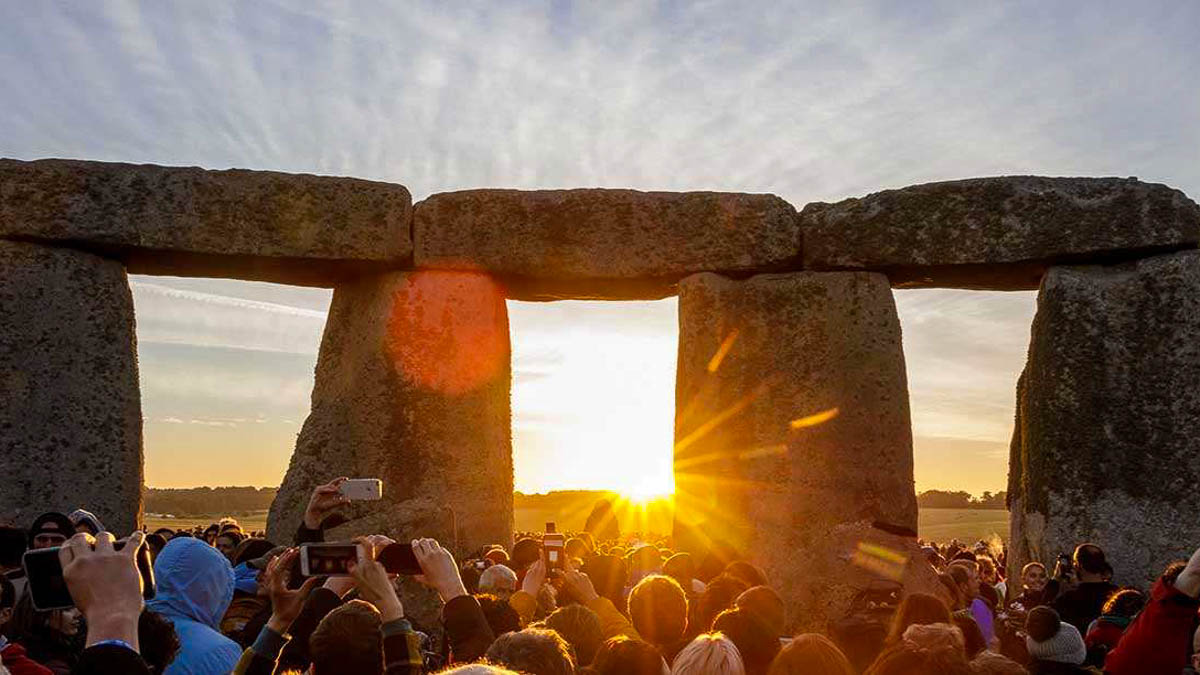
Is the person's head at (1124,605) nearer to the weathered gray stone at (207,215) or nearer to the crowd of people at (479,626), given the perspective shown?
the crowd of people at (479,626)

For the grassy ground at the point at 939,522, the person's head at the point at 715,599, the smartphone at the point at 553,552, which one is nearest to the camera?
→ the person's head at the point at 715,599

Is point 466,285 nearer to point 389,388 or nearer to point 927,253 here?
point 389,388

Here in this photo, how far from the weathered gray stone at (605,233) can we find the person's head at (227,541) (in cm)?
270

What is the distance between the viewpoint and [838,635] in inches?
149

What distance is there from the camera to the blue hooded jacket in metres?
3.44

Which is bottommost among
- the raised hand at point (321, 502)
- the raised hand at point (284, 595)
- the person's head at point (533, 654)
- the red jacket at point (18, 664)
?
the red jacket at point (18, 664)

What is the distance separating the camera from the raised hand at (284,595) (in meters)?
3.21

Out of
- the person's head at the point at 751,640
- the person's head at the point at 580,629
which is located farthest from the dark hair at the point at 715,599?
the person's head at the point at 580,629

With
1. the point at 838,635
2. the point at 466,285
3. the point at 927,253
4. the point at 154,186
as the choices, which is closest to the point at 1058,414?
the point at 927,253

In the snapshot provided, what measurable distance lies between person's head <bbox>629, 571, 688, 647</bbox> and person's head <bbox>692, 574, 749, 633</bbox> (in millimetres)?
777

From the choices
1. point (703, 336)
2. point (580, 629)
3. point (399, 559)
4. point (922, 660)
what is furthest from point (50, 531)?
point (703, 336)

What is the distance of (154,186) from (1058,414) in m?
7.34

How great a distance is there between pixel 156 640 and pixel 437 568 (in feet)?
2.54

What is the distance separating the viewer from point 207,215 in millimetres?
8961
